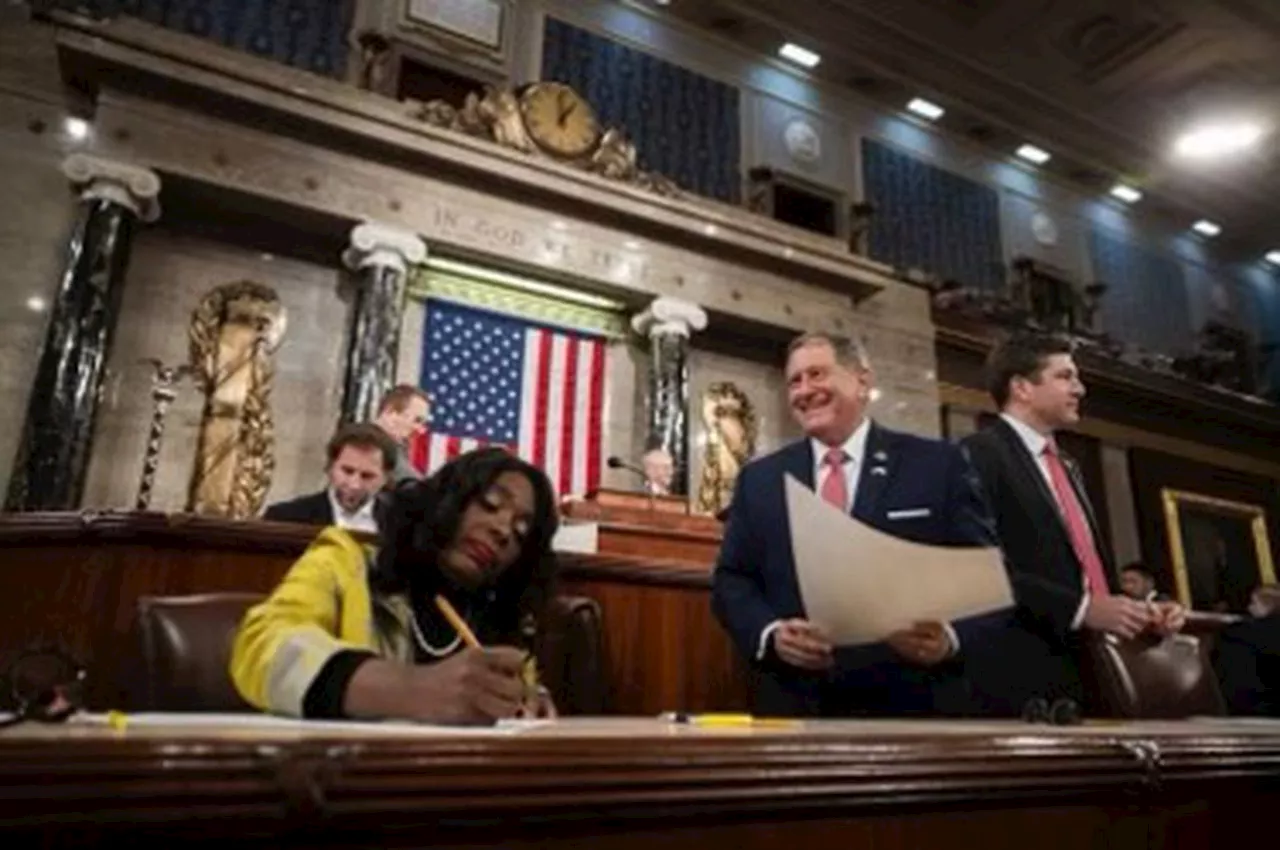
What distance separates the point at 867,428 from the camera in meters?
2.05

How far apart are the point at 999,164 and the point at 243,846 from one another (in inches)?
466

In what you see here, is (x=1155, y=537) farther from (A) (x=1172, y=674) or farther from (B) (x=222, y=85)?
(B) (x=222, y=85)

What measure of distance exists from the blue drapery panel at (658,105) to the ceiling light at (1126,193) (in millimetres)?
5867

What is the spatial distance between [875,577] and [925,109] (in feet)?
32.8

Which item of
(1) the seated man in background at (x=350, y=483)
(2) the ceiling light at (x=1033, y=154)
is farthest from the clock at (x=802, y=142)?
(1) the seated man in background at (x=350, y=483)

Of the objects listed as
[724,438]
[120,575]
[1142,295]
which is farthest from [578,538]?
[1142,295]

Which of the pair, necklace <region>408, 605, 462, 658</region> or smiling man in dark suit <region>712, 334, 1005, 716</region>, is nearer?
necklace <region>408, 605, 462, 658</region>

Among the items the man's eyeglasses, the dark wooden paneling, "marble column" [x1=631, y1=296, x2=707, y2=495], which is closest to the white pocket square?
the man's eyeglasses

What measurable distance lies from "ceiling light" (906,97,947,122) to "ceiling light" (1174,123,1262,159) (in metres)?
3.32

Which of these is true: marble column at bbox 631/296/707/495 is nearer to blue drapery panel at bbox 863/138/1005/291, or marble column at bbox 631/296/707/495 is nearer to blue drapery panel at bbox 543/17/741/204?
blue drapery panel at bbox 543/17/741/204

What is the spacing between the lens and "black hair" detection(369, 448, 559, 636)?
1508 mm

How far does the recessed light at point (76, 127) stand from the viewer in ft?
18.1

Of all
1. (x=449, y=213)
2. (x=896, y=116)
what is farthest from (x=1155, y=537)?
(x=449, y=213)

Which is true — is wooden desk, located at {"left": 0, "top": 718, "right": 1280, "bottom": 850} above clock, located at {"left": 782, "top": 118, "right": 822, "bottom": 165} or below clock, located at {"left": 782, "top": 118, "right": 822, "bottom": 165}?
below
